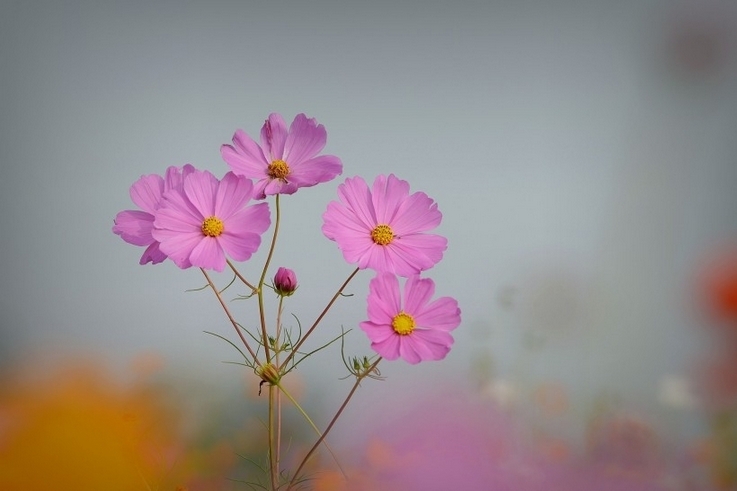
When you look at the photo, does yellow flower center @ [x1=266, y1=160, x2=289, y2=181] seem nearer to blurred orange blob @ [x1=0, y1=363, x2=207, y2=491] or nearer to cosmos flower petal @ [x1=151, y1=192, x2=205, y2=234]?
cosmos flower petal @ [x1=151, y1=192, x2=205, y2=234]

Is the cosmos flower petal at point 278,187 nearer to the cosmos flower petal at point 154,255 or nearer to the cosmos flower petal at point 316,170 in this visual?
the cosmos flower petal at point 316,170

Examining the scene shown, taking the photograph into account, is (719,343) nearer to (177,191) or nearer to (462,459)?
(462,459)

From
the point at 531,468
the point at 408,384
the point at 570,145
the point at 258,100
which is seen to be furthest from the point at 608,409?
the point at 258,100

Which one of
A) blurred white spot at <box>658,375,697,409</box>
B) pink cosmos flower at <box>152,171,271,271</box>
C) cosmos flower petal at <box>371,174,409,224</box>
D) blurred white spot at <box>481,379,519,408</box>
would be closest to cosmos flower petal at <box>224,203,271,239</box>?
pink cosmos flower at <box>152,171,271,271</box>

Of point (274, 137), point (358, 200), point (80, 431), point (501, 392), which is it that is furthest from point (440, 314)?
point (80, 431)

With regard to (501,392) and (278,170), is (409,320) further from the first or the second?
(501,392)

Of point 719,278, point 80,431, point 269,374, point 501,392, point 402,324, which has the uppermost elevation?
point 719,278
